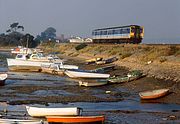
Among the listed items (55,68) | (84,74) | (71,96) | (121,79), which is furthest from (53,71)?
(71,96)

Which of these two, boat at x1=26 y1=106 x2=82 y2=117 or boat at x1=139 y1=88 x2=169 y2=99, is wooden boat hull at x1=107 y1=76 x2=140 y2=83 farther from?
boat at x1=26 y1=106 x2=82 y2=117

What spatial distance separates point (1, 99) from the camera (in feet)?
96.8

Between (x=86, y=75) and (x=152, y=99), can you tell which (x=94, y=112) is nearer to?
(x=152, y=99)

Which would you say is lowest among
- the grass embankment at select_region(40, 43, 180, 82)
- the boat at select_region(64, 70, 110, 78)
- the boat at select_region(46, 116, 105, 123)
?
the boat at select_region(46, 116, 105, 123)

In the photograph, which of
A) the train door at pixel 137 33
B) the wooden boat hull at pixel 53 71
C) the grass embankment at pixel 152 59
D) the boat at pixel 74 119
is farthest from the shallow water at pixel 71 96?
the train door at pixel 137 33

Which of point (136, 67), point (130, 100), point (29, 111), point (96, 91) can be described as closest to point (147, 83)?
point (96, 91)

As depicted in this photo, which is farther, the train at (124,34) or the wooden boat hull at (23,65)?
the train at (124,34)

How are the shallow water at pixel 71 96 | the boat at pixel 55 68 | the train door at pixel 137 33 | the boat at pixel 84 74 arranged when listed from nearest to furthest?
the shallow water at pixel 71 96
the boat at pixel 84 74
the boat at pixel 55 68
the train door at pixel 137 33

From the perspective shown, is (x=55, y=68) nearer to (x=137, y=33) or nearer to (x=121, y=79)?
(x=121, y=79)

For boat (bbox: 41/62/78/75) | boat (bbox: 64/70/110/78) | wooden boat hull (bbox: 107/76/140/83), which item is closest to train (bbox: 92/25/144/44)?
boat (bbox: 41/62/78/75)

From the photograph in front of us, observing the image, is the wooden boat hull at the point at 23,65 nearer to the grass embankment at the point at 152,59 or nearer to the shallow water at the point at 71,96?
the shallow water at the point at 71,96

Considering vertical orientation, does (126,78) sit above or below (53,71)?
above

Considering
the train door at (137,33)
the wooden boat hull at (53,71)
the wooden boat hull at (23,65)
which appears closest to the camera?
the wooden boat hull at (53,71)

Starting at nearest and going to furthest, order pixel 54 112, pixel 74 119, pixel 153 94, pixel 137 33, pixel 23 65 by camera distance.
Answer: pixel 74 119, pixel 54 112, pixel 153 94, pixel 23 65, pixel 137 33
